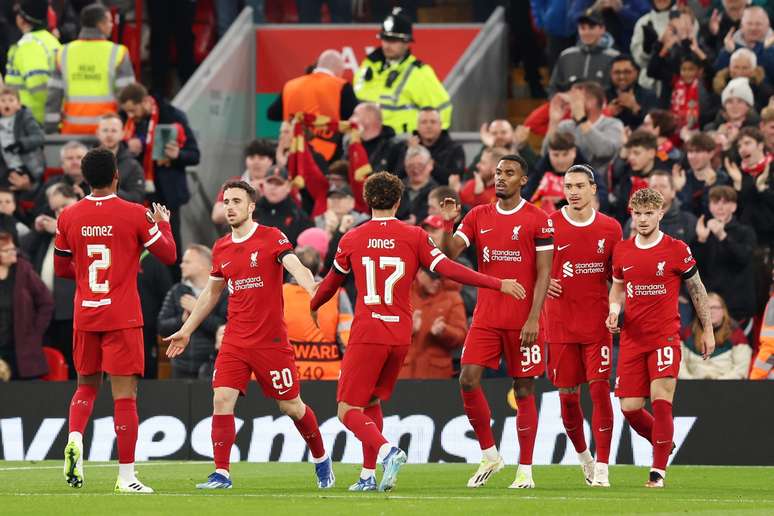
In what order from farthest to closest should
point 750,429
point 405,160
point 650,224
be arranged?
point 405,160 < point 750,429 < point 650,224

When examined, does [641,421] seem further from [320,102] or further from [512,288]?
→ [320,102]

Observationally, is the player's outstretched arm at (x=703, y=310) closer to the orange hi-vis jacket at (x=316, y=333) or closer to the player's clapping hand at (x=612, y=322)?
the player's clapping hand at (x=612, y=322)

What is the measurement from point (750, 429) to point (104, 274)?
6.95 metres

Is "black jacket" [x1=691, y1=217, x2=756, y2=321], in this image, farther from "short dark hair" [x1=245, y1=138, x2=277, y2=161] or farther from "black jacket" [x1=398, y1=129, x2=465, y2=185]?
"short dark hair" [x1=245, y1=138, x2=277, y2=161]

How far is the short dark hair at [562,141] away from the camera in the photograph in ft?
59.1

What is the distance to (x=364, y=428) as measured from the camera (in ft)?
40.3

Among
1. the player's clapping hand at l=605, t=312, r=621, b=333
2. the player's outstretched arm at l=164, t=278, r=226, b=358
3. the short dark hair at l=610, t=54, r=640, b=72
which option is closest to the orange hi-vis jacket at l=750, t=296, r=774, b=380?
the player's clapping hand at l=605, t=312, r=621, b=333

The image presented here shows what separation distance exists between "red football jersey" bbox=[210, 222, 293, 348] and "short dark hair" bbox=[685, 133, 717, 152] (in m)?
6.85

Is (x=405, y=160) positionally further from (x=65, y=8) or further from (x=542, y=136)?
(x=65, y=8)

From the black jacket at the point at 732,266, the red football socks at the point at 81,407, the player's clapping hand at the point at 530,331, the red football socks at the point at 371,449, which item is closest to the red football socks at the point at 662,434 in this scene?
the player's clapping hand at the point at 530,331

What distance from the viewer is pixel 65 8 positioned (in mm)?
23297

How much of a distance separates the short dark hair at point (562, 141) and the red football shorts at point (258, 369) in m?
6.01

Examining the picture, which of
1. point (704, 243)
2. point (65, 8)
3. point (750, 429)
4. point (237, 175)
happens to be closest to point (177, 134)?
point (237, 175)

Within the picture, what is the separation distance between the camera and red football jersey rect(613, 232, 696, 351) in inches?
534
